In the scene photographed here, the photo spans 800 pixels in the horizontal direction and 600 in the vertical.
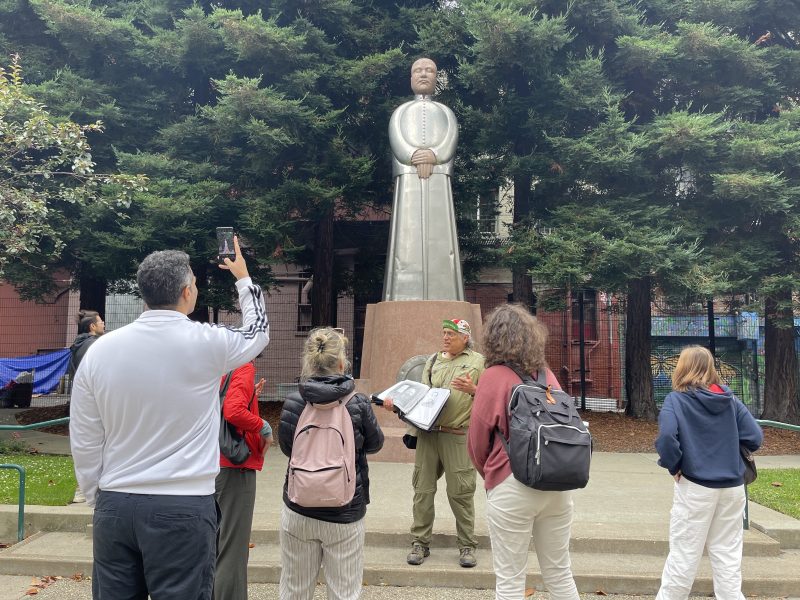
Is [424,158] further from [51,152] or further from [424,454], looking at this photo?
[51,152]

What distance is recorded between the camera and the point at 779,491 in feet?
24.7

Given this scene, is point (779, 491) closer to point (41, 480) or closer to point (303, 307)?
point (41, 480)

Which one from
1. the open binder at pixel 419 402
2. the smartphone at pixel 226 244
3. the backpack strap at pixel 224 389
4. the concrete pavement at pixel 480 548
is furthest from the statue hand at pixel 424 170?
the smartphone at pixel 226 244

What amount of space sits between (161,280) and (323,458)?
3.81ft

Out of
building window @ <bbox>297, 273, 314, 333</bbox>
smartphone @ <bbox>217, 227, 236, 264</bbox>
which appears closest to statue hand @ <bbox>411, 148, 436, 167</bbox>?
smartphone @ <bbox>217, 227, 236, 264</bbox>

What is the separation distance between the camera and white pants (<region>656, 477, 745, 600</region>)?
12.0 ft

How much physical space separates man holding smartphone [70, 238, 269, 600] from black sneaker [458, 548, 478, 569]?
282cm

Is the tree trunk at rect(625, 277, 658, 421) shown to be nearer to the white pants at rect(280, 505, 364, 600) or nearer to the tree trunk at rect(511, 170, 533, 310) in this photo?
the tree trunk at rect(511, 170, 533, 310)

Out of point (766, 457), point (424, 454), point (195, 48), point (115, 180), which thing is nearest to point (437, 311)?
point (424, 454)

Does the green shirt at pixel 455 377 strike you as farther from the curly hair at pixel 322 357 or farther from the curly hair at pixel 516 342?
the curly hair at pixel 322 357

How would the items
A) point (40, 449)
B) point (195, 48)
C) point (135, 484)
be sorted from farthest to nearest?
point (195, 48)
point (40, 449)
point (135, 484)

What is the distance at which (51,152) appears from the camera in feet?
37.8

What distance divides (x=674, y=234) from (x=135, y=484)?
1074 centimetres

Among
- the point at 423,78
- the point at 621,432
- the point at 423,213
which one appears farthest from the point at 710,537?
the point at 621,432
